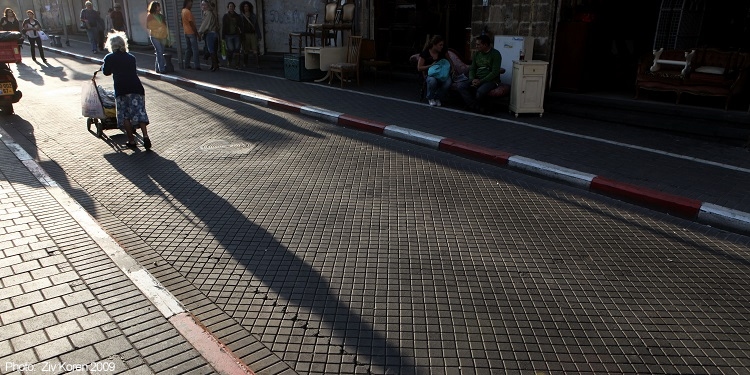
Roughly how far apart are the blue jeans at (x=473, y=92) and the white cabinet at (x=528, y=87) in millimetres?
457

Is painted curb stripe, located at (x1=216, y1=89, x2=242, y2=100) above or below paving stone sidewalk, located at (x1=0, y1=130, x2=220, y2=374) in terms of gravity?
above

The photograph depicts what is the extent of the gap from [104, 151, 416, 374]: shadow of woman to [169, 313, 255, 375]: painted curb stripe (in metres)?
0.11

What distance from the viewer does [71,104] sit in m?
10.6

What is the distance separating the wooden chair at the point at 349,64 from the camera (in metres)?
13.0

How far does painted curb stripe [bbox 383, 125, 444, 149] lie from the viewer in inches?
308

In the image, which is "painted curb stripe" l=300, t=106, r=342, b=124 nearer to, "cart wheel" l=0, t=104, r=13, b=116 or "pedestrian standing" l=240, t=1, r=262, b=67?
"cart wheel" l=0, t=104, r=13, b=116

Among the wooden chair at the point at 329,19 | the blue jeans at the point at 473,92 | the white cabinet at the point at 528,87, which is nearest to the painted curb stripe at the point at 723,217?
Result: the white cabinet at the point at 528,87

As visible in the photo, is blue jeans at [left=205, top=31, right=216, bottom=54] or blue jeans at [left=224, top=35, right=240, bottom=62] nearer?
blue jeans at [left=205, top=31, right=216, bottom=54]

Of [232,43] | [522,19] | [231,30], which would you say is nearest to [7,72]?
[231,30]

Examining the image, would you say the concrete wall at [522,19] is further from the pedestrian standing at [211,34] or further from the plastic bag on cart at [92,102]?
the pedestrian standing at [211,34]

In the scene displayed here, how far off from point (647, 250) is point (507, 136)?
3.96 meters

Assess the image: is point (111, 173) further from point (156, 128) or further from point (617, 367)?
point (617, 367)

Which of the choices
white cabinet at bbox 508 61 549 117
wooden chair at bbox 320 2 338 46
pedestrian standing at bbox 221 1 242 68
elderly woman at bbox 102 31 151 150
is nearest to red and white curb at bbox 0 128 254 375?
elderly woman at bbox 102 31 151 150

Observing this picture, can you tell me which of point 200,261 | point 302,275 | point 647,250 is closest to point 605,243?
point 647,250
